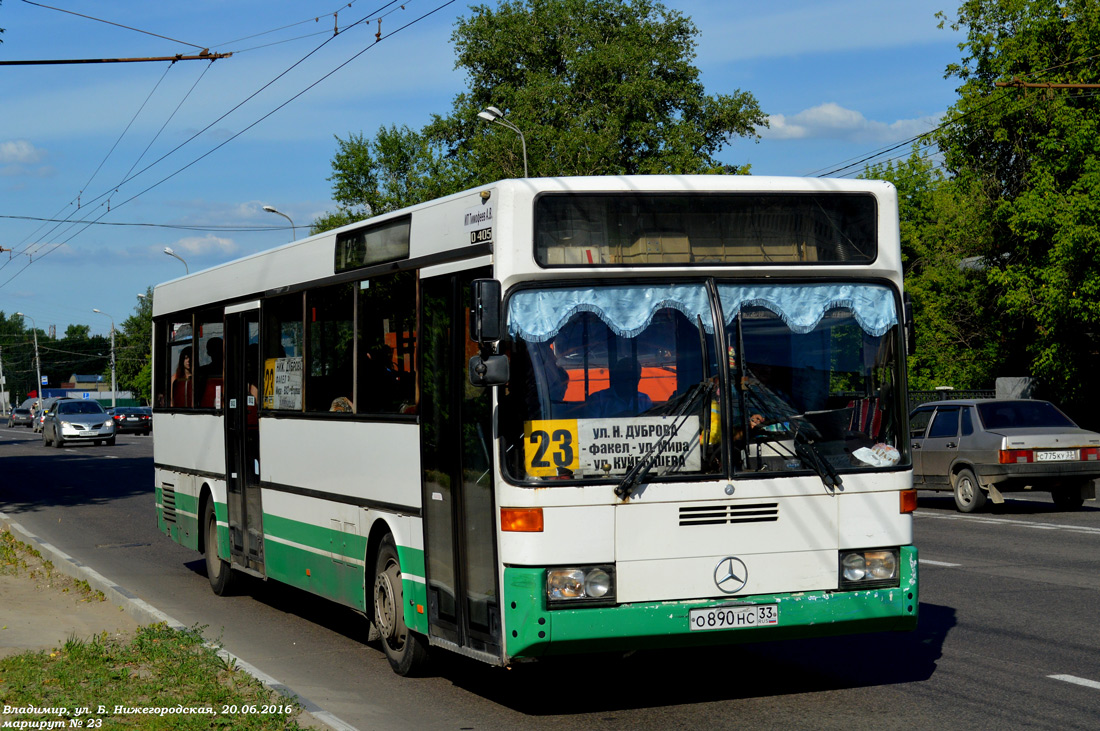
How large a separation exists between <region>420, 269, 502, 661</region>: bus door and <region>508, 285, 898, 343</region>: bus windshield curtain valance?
0.45m

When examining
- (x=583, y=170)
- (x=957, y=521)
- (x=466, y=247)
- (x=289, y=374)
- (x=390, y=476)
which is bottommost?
(x=957, y=521)

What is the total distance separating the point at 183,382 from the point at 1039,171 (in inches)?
1140

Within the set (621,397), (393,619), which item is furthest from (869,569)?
(393,619)

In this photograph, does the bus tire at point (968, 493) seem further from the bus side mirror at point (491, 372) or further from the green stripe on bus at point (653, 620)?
the bus side mirror at point (491, 372)

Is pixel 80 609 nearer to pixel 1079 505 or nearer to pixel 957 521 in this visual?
pixel 957 521

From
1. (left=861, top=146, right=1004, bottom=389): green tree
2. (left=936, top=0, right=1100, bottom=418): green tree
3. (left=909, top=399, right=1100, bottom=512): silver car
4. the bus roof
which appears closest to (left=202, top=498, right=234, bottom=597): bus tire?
the bus roof

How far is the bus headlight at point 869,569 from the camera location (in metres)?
7.00

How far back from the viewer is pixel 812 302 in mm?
7195

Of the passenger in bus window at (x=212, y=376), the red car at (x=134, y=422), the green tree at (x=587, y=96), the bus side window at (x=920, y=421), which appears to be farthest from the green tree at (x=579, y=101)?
the passenger in bus window at (x=212, y=376)

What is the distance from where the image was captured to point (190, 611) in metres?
11.4

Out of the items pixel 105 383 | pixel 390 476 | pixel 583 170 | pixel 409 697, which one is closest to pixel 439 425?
pixel 390 476

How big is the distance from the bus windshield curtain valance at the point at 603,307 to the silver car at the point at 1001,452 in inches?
464

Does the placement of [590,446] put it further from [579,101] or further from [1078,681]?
[579,101]

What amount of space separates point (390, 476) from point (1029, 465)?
12.7 meters
